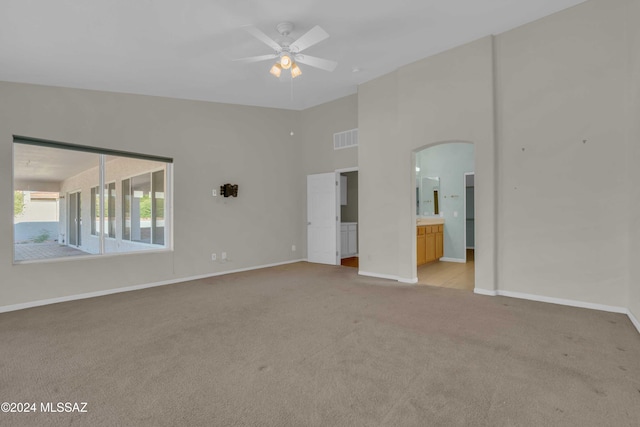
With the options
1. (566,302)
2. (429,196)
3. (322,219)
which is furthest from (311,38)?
(429,196)

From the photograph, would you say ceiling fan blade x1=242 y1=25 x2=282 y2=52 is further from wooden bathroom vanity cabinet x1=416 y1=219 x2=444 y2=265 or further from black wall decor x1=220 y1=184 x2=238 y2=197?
wooden bathroom vanity cabinet x1=416 y1=219 x2=444 y2=265

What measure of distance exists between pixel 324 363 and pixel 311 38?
321cm

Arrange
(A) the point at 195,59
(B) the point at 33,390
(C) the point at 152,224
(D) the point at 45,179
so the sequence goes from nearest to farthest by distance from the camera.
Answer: (B) the point at 33,390, (A) the point at 195,59, (D) the point at 45,179, (C) the point at 152,224

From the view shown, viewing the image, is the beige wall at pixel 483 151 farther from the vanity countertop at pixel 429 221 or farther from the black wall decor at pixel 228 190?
the vanity countertop at pixel 429 221

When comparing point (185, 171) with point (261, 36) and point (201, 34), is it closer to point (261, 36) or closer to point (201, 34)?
point (201, 34)

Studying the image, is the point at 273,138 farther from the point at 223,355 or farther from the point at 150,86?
the point at 223,355

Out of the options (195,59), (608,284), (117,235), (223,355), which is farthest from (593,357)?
(117,235)

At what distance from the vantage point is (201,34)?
140 inches

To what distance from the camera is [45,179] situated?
14.3 feet

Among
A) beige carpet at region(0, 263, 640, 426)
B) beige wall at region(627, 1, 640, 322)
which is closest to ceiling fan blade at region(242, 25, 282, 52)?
beige carpet at region(0, 263, 640, 426)

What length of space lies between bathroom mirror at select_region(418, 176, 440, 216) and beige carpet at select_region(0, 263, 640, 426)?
12.7ft

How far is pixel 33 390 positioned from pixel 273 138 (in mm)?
5626

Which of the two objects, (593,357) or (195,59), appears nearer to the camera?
(593,357)

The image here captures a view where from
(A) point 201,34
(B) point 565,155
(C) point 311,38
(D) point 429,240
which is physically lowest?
(D) point 429,240
